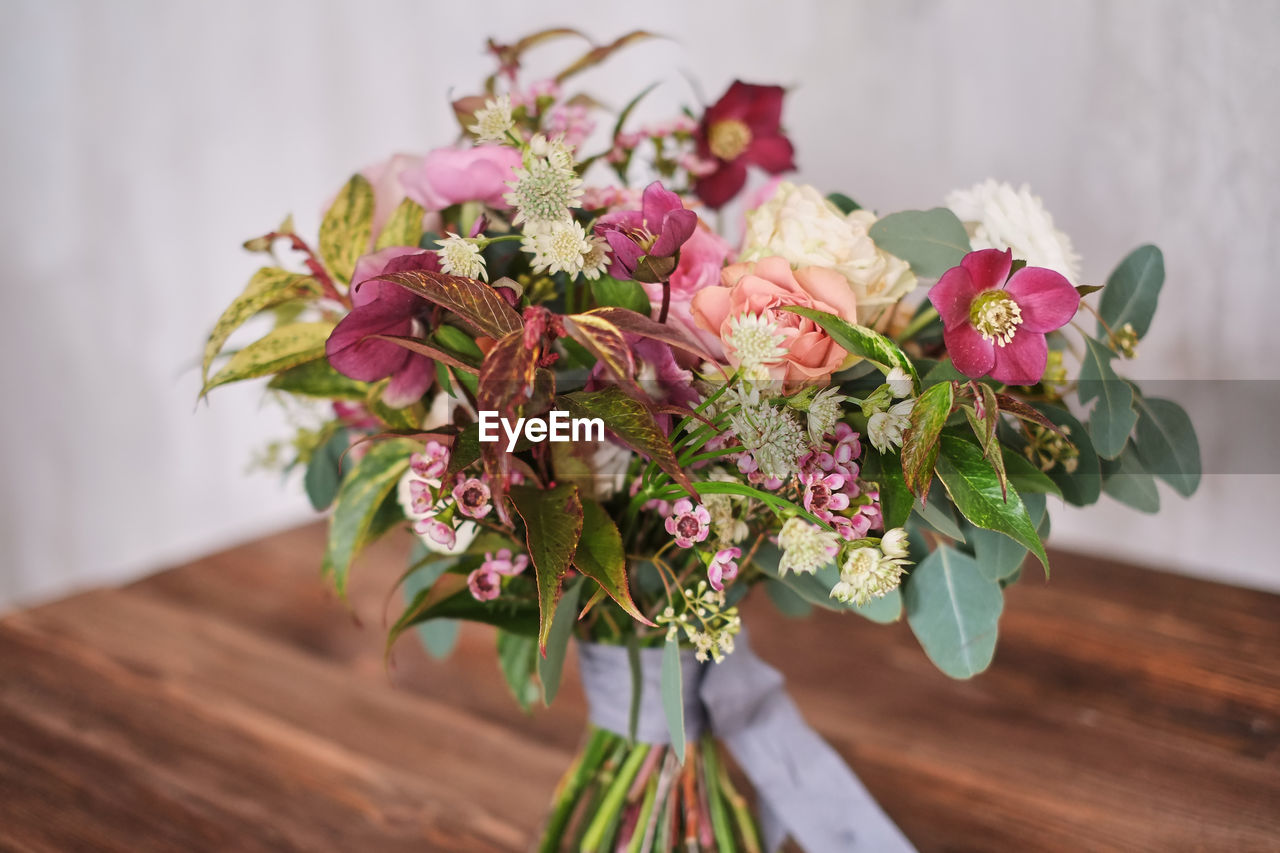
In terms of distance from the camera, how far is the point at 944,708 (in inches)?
32.8

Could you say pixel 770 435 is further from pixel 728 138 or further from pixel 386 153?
pixel 386 153

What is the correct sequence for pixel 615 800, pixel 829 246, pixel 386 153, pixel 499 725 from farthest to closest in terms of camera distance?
pixel 386 153 → pixel 499 725 → pixel 615 800 → pixel 829 246

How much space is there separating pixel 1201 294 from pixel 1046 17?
14.0 inches

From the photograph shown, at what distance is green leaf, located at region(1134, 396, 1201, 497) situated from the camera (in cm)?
53

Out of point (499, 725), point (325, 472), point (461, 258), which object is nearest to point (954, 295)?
point (461, 258)

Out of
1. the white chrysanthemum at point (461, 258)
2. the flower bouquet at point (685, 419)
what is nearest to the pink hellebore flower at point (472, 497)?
the flower bouquet at point (685, 419)

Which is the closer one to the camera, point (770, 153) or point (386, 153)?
point (770, 153)

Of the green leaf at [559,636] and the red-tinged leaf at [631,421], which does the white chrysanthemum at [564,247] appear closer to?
the red-tinged leaf at [631,421]

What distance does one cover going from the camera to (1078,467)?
1.69ft

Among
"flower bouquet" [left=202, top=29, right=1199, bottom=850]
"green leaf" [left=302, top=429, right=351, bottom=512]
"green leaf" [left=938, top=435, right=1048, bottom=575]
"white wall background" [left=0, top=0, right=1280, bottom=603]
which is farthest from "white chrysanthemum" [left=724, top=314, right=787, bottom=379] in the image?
"white wall background" [left=0, top=0, right=1280, bottom=603]

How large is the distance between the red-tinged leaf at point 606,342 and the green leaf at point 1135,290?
0.34 m

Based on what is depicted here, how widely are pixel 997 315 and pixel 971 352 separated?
0.02 metres

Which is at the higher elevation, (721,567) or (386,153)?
(386,153)

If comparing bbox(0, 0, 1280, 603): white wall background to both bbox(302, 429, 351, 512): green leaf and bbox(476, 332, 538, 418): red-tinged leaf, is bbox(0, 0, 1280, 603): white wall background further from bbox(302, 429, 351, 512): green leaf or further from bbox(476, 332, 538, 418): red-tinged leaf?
bbox(476, 332, 538, 418): red-tinged leaf
